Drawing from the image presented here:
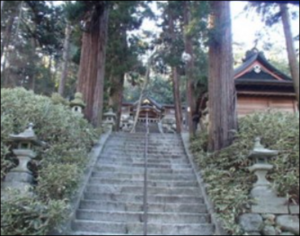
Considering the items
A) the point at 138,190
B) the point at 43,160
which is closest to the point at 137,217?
the point at 138,190

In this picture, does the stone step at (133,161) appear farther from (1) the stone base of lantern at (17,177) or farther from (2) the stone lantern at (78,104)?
(1) the stone base of lantern at (17,177)

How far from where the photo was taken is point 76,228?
4258 mm

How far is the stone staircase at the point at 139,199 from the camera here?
431 cm

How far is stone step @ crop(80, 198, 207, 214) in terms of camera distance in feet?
15.9

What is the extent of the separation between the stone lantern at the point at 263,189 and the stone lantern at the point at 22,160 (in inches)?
120

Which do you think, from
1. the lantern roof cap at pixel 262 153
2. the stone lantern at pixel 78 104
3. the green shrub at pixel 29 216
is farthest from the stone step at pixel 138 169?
the green shrub at pixel 29 216

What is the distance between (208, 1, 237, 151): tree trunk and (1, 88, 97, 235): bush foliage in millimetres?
2611

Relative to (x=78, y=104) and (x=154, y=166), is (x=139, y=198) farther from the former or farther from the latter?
(x=78, y=104)

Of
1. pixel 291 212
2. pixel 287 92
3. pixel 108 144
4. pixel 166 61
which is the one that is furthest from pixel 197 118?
pixel 291 212

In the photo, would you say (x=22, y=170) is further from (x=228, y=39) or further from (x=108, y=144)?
(x=228, y=39)

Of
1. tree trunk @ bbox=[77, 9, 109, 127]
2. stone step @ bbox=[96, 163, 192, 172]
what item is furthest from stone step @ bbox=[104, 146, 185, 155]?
tree trunk @ bbox=[77, 9, 109, 127]

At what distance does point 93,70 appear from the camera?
30.0 feet

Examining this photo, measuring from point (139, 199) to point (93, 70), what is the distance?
5034 mm

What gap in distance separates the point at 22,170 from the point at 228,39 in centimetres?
481
